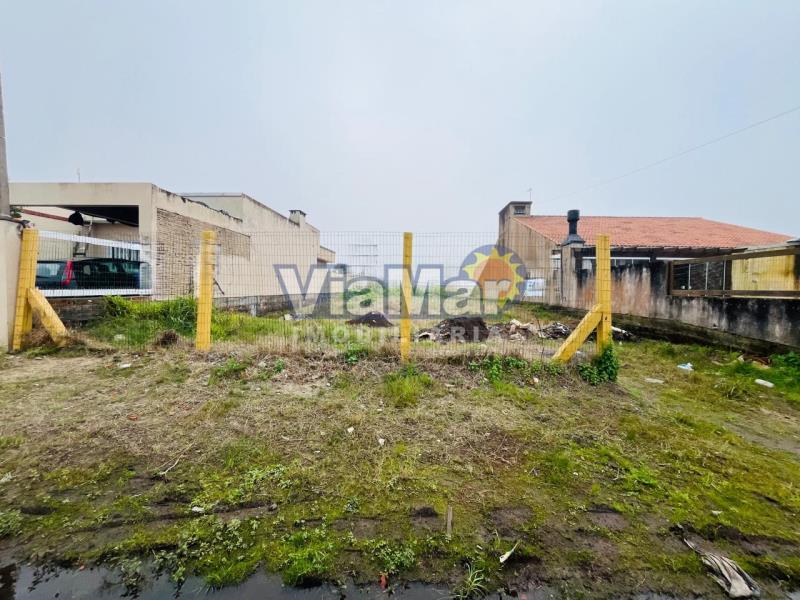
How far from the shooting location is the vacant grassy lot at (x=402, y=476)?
1.71 meters

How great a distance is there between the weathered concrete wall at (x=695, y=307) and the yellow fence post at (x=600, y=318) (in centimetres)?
297

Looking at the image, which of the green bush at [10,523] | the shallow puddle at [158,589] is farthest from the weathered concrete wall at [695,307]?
the green bush at [10,523]

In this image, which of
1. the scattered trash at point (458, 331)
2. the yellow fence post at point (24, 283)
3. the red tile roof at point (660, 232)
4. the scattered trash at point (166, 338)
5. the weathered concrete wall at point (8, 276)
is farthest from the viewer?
the red tile roof at point (660, 232)

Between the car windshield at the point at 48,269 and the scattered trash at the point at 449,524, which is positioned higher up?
the car windshield at the point at 48,269

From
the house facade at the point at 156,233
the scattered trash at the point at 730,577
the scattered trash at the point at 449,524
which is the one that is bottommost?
the scattered trash at the point at 730,577

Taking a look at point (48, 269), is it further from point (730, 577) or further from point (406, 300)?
point (730, 577)

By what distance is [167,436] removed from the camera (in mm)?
2883

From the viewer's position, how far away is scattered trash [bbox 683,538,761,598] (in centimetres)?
157

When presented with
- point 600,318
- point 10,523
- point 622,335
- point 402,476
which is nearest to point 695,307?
point 622,335

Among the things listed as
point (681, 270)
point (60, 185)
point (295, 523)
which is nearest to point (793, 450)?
point (295, 523)

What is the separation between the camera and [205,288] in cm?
489

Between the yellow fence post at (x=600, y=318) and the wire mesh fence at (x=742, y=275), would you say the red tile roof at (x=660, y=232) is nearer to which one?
the wire mesh fence at (x=742, y=275)

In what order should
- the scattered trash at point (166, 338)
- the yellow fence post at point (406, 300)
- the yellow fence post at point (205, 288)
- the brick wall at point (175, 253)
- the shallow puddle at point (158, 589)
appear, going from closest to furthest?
the shallow puddle at point (158, 589)
the yellow fence post at point (406, 300)
the yellow fence post at point (205, 288)
the scattered trash at point (166, 338)
the brick wall at point (175, 253)

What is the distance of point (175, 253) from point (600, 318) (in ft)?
35.0
